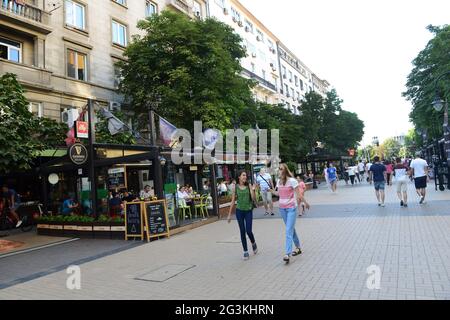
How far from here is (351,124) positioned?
174 feet

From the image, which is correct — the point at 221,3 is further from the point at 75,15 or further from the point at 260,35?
the point at 75,15

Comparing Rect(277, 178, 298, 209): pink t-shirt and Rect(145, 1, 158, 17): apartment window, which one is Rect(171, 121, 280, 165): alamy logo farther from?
Rect(145, 1, 158, 17): apartment window

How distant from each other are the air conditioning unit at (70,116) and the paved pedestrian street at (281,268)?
32.8 ft

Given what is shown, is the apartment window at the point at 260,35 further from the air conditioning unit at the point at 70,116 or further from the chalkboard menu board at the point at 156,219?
the chalkboard menu board at the point at 156,219

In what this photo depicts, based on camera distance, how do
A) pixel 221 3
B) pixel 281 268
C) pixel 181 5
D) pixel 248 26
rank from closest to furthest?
1. pixel 281 268
2. pixel 181 5
3. pixel 221 3
4. pixel 248 26

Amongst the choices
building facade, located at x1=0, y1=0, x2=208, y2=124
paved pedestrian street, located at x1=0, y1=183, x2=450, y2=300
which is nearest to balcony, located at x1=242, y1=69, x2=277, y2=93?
building facade, located at x1=0, y1=0, x2=208, y2=124

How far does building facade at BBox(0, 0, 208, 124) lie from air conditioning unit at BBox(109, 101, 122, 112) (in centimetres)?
9

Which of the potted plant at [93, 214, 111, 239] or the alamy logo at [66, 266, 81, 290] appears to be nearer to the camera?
the alamy logo at [66, 266, 81, 290]

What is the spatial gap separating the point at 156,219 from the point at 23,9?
42.3ft

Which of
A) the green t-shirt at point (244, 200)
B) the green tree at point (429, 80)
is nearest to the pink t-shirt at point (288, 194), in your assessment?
the green t-shirt at point (244, 200)

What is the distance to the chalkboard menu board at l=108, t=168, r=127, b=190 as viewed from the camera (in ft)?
66.7

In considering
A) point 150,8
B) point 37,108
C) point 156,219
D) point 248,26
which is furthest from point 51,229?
point 248,26

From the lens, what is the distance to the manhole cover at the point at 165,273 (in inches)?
252

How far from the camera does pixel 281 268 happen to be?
20.9 feet
